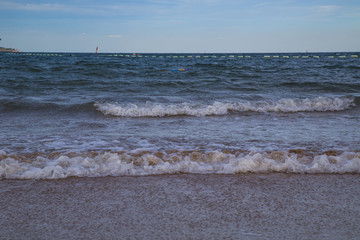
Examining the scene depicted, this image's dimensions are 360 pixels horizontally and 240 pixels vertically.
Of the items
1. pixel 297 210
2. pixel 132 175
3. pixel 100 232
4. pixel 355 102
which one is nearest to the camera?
pixel 100 232

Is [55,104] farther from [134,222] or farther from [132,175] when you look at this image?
[134,222]

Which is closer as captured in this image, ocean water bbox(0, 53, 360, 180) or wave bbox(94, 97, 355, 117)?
ocean water bbox(0, 53, 360, 180)

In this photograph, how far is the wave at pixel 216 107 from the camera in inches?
288

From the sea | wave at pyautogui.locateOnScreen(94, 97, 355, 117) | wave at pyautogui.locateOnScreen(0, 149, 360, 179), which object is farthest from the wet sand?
wave at pyautogui.locateOnScreen(94, 97, 355, 117)

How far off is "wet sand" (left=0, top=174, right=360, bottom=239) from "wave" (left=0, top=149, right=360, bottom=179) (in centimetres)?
13

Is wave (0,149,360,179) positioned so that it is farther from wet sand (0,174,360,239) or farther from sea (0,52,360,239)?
wet sand (0,174,360,239)

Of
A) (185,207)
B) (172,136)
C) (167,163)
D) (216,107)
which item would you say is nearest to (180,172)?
(167,163)

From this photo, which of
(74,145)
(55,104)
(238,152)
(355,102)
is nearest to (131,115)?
(55,104)

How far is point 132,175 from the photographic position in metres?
3.20

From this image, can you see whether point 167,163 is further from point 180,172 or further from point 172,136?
point 172,136

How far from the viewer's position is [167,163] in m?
3.41

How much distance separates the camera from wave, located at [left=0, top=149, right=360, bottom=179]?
10.5 feet

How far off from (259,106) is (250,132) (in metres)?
3.10

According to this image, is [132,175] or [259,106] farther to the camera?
[259,106]
